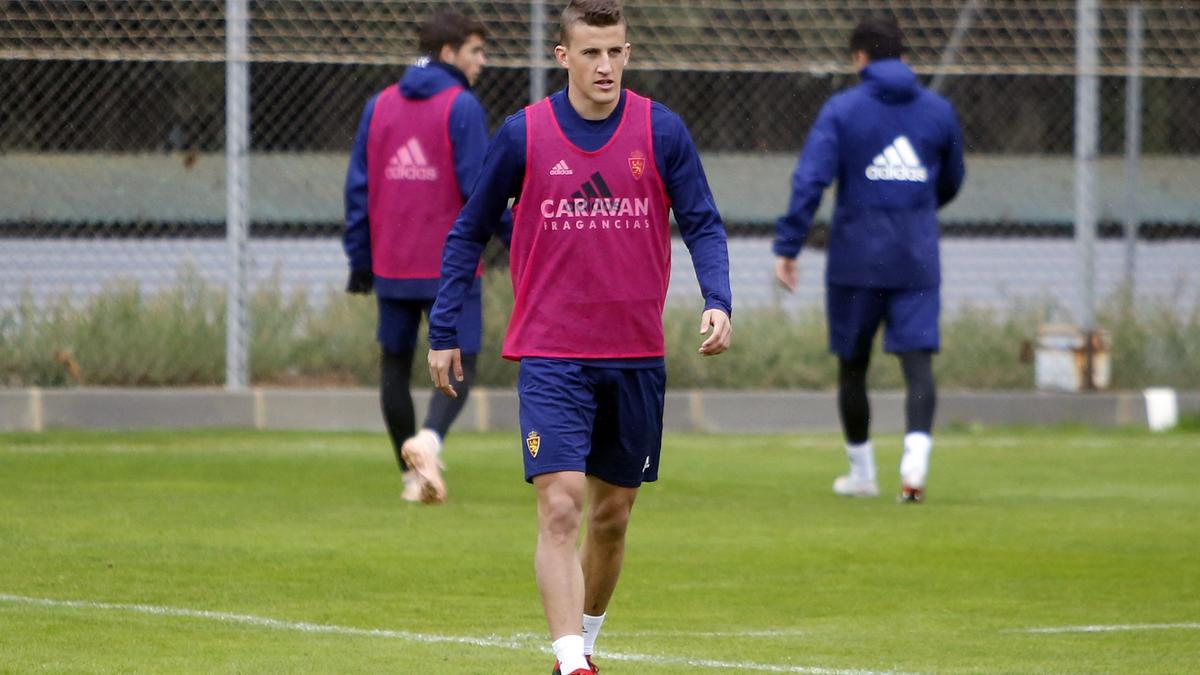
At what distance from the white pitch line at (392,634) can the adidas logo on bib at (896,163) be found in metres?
4.40

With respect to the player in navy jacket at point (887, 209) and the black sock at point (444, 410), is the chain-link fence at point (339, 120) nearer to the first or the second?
the player in navy jacket at point (887, 209)

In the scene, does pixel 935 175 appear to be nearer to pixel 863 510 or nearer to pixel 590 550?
pixel 863 510

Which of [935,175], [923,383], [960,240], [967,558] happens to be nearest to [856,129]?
[935,175]

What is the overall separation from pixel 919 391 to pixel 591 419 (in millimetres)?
4832

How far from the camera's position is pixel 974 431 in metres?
13.6

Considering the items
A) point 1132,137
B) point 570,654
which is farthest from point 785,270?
point 1132,137

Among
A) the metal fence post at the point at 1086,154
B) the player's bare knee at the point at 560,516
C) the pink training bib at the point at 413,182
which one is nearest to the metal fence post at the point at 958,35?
the metal fence post at the point at 1086,154

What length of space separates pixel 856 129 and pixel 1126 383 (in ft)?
16.6

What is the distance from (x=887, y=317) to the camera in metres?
10.3

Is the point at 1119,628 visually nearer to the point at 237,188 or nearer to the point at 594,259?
the point at 594,259

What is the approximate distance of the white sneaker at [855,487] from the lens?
1032 centimetres

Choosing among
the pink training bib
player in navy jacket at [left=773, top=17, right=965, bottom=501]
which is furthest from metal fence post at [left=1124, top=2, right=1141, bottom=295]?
the pink training bib

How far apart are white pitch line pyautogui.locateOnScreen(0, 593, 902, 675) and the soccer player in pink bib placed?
392 mm

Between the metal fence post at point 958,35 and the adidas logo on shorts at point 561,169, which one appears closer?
the adidas logo on shorts at point 561,169
